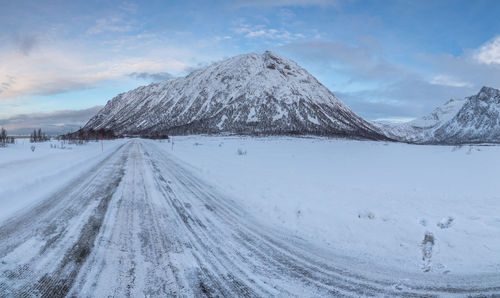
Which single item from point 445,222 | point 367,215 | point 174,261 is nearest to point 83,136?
point 174,261

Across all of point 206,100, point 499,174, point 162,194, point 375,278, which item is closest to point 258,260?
point 375,278

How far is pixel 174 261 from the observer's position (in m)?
3.88

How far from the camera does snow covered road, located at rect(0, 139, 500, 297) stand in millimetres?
3281

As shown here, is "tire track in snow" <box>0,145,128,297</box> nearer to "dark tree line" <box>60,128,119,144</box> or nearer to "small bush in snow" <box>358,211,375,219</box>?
"small bush in snow" <box>358,211,375,219</box>

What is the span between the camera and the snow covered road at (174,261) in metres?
3.28

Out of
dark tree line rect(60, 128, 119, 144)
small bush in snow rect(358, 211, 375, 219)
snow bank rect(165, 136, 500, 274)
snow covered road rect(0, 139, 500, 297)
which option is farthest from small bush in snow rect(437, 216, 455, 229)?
dark tree line rect(60, 128, 119, 144)

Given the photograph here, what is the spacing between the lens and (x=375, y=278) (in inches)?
149

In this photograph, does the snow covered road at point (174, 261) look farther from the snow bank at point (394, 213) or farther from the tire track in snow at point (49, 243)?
the snow bank at point (394, 213)

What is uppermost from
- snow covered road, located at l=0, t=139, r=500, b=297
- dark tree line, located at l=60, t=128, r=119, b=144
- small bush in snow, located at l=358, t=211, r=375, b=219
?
dark tree line, located at l=60, t=128, r=119, b=144

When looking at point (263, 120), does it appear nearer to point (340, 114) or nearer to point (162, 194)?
point (340, 114)

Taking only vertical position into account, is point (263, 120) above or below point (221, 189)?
above

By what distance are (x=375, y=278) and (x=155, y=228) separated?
13.4 ft

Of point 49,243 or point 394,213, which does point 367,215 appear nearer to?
point 394,213

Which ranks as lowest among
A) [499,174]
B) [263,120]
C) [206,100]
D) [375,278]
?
[375,278]
